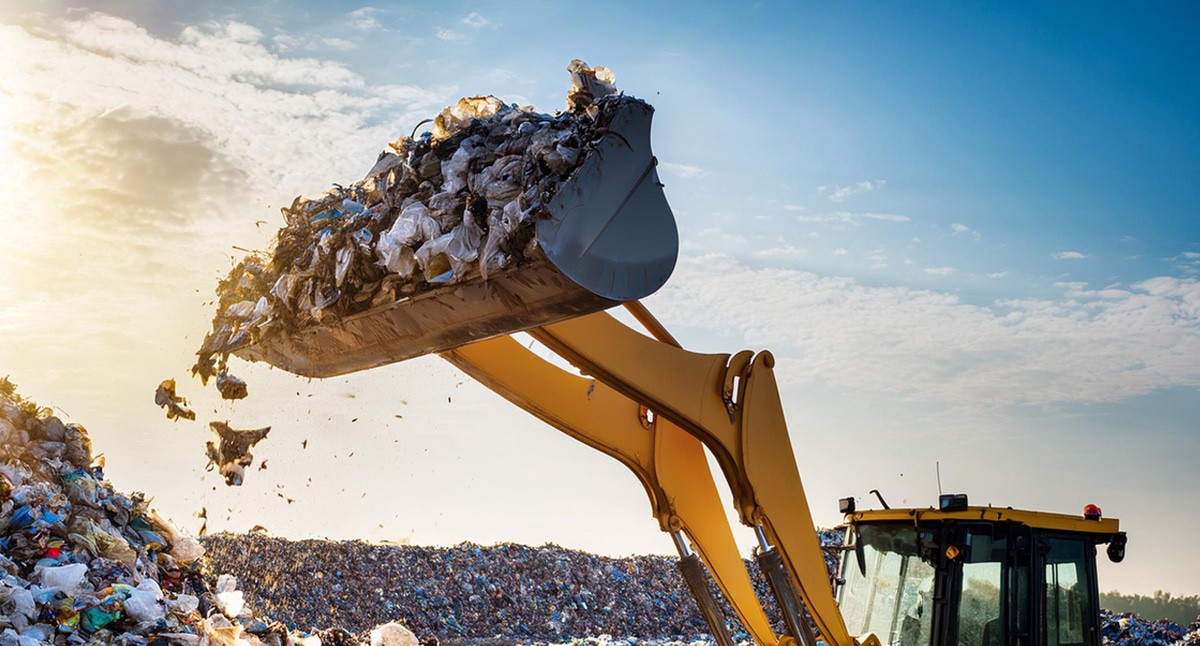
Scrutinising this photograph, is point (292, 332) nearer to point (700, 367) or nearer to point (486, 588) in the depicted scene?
point (700, 367)

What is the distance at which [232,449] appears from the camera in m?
5.63

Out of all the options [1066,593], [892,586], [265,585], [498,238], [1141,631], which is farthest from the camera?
[265,585]

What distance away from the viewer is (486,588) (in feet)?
53.5

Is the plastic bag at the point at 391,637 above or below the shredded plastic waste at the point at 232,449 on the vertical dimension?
below

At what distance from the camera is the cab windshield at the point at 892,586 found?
5258 mm

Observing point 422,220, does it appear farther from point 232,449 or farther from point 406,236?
point 232,449

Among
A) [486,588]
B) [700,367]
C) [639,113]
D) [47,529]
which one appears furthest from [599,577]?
[639,113]

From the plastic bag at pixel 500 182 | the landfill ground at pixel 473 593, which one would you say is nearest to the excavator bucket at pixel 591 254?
the plastic bag at pixel 500 182

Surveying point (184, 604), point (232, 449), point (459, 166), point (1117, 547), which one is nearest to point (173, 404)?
point (232, 449)

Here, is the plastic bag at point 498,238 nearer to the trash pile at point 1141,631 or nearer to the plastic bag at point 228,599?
the plastic bag at point 228,599

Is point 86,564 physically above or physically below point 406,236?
below

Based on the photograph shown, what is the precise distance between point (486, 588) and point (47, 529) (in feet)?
34.9

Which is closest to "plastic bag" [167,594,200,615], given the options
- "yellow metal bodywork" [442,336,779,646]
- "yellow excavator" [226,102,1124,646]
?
"yellow excavator" [226,102,1124,646]

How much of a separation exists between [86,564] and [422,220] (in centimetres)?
339
